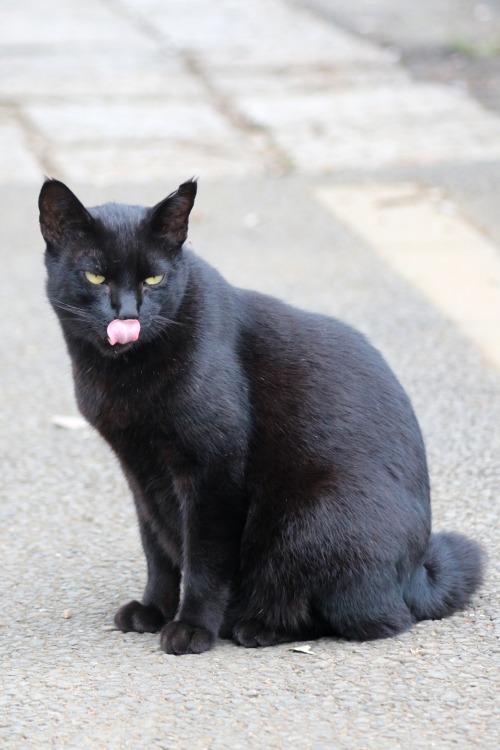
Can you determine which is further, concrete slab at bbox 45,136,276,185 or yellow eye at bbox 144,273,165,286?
concrete slab at bbox 45,136,276,185

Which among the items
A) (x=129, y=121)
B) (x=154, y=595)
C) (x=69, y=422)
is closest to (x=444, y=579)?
(x=154, y=595)

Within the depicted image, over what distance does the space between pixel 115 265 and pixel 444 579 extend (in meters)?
1.09

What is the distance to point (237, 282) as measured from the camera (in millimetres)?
5504

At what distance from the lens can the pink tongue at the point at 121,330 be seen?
2.62 m

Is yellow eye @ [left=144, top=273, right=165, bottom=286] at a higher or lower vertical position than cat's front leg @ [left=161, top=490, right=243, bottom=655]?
higher

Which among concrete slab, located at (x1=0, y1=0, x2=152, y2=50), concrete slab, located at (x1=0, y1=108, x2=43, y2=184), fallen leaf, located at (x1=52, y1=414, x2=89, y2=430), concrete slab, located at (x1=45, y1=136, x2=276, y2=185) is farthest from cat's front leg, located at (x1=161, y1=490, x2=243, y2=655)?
concrete slab, located at (x1=0, y1=0, x2=152, y2=50)

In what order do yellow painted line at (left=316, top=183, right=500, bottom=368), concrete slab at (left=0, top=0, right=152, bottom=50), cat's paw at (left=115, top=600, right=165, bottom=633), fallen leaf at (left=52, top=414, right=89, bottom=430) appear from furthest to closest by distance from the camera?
concrete slab at (left=0, top=0, right=152, bottom=50) → yellow painted line at (left=316, top=183, right=500, bottom=368) → fallen leaf at (left=52, top=414, right=89, bottom=430) → cat's paw at (left=115, top=600, right=165, bottom=633)

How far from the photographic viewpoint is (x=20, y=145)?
7559 millimetres

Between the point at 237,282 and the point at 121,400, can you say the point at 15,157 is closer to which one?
the point at 237,282

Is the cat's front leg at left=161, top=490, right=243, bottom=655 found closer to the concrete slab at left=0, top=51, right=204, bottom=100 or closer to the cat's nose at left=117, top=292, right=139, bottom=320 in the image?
the cat's nose at left=117, top=292, right=139, bottom=320

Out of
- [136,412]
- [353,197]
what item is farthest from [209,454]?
[353,197]

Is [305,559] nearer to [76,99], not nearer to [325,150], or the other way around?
[325,150]

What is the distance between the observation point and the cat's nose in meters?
2.61

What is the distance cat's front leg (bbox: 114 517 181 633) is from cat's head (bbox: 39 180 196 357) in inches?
21.5
